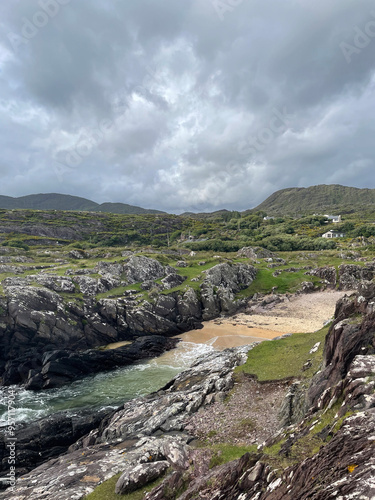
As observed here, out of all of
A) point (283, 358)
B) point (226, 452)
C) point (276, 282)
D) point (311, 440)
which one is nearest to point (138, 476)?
point (226, 452)

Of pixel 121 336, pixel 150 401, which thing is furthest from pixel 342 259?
pixel 150 401

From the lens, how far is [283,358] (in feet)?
69.5

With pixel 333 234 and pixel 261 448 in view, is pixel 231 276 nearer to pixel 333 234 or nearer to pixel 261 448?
pixel 261 448

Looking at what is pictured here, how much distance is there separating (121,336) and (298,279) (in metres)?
44.3

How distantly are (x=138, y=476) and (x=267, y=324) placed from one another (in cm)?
3681

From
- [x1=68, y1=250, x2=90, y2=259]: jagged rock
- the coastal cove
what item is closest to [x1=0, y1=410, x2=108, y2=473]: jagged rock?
the coastal cove

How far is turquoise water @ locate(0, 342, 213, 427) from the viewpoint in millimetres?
24875

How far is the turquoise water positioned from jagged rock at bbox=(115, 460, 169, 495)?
47.7ft

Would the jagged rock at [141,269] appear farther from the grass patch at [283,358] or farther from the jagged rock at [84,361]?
the grass patch at [283,358]

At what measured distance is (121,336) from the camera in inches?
1610

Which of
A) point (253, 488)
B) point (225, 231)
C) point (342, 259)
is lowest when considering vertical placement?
point (253, 488)

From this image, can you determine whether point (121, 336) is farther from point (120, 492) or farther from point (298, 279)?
point (298, 279)

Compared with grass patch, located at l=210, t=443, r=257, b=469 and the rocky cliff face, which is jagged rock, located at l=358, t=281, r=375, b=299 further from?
the rocky cliff face

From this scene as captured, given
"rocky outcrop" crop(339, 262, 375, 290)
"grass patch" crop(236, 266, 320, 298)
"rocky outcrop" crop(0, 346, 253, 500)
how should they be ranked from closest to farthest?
"rocky outcrop" crop(0, 346, 253, 500) → "rocky outcrop" crop(339, 262, 375, 290) → "grass patch" crop(236, 266, 320, 298)
